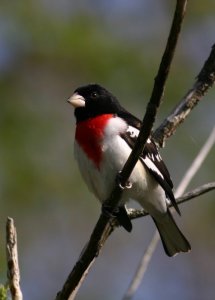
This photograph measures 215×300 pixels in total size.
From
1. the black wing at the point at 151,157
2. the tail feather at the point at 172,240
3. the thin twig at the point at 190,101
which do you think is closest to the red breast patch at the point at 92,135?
the black wing at the point at 151,157

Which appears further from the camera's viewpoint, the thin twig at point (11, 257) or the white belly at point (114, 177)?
the white belly at point (114, 177)

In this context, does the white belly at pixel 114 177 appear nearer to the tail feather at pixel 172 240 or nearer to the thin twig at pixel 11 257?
the tail feather at pixel 172 240

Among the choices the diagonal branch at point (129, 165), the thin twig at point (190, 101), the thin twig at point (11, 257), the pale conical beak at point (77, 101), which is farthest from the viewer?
the pale conical beak at point (77, 101)

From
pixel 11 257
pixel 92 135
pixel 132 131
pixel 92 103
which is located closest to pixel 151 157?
pixel 132 131

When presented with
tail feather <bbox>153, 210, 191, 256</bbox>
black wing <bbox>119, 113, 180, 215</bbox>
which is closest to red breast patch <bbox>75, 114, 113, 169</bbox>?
black wing <bbox>119, 113, 180, 215</bbox>

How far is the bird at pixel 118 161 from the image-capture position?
145 inches

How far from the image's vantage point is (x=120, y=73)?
24.7ft

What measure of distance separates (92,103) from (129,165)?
1242 millimetres

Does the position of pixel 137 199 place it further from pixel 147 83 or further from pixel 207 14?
pixel 207 14

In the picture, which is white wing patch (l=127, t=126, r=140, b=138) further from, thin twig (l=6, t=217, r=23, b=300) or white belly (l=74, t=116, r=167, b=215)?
thin twig (l=6, t=217, r=23, b=300)

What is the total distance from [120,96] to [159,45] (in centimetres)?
100

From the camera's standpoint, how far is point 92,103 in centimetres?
407

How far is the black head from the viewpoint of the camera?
4.03m

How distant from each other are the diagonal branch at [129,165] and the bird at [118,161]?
1.55ft
